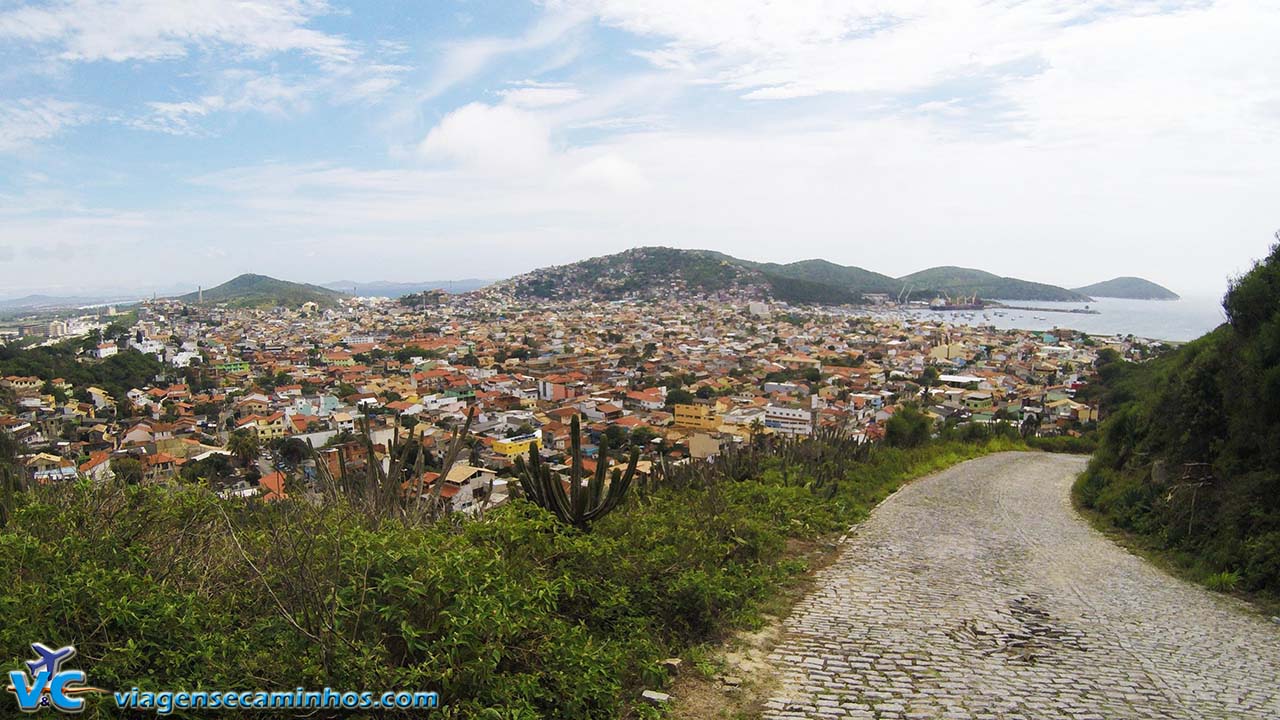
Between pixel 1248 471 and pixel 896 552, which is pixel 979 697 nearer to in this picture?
pixel 896 552

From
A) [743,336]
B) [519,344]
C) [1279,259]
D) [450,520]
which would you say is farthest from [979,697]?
[743,336]

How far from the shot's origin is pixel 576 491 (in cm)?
602

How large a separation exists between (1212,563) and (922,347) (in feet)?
206

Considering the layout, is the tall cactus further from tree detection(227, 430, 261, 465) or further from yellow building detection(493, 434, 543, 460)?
tree detection(227, 430, 261, 465)

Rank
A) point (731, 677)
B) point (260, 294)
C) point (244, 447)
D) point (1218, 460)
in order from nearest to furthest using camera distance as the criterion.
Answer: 1. point (731, 677)
2. point (1218, 460)
3. point (244, 447)
4. point (260, 294)

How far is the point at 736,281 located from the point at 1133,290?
11287cm

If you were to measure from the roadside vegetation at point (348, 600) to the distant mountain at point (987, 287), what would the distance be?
503 feet

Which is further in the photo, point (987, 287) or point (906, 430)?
point (987, 287)

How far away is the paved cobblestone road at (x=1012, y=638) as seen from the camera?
12.7 ft

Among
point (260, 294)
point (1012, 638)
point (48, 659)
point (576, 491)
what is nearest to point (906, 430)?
point (1012, 638)

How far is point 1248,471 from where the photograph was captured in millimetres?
7953

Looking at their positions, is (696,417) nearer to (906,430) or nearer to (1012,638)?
(906,430)

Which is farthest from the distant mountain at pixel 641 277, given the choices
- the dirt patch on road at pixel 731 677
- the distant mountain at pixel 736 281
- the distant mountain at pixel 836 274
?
the dirt patch on road at pixel 731 677

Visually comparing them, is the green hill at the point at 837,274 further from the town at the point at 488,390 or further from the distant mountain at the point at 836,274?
the town at the point at 488,390
